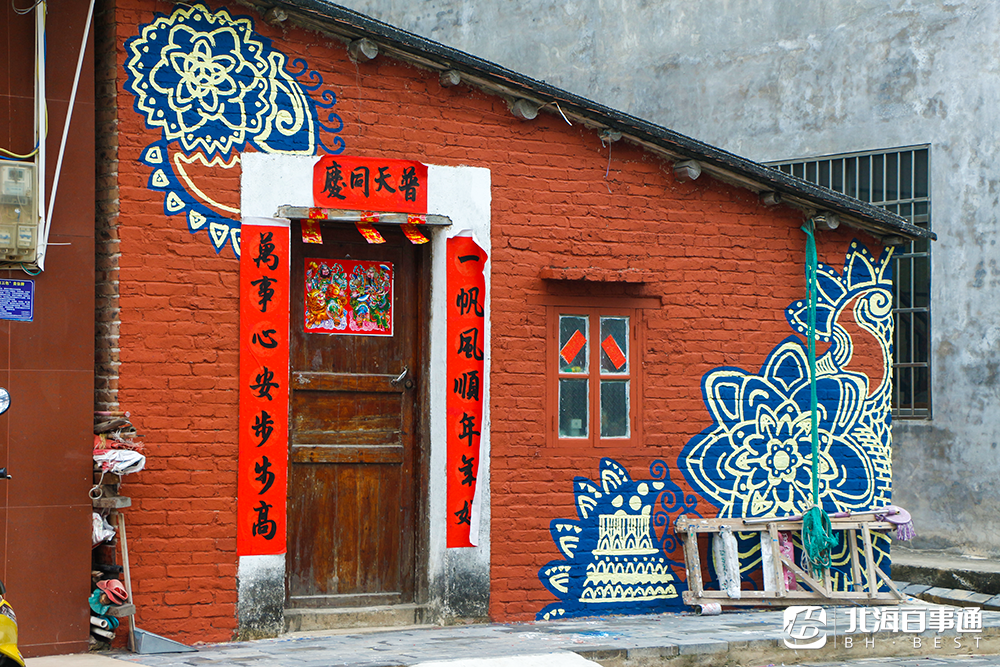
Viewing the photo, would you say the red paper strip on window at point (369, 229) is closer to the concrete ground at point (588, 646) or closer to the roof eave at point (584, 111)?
the roof eave at point (584, 111)

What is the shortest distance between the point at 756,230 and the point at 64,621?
546 cm

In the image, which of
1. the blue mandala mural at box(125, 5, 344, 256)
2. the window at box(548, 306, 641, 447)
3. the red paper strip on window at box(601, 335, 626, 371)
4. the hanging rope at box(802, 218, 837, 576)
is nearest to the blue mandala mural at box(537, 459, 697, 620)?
the window at box(548, 306, 641, 447)

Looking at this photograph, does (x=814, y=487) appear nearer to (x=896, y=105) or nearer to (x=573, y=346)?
(x=573, y=346)

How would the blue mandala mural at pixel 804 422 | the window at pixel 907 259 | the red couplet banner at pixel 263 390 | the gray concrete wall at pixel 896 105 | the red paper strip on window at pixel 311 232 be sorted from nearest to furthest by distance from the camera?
the red couplet banner at pixel 263 390
the red paper strip on window at pixel 311 232
the blue mandala mural at pixel 804 422
the gray concrete wall at pixel 896 105
the window at pixel 907 259

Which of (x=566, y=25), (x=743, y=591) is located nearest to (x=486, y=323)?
(x=743, y=591)

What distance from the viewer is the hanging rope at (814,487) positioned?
29.6 ft

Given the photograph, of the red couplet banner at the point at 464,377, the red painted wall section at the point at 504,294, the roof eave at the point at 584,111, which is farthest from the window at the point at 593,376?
A: the roof eave at the point at 584,111

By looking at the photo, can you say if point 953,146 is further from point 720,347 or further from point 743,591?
point 743,591

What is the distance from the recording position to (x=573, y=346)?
8633 mm

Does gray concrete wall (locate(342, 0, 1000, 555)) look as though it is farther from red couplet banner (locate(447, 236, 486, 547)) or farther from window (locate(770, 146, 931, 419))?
red couplet banner (locate(447, 236, 486, 547))

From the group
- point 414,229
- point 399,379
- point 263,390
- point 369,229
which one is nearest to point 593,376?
point 399,379

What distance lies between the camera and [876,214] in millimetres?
9102

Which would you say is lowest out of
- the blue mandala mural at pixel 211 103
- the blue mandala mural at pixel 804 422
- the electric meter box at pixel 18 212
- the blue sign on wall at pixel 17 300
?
the blue mandala mural at pixel 804 422

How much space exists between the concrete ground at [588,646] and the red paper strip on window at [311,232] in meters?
2.53
